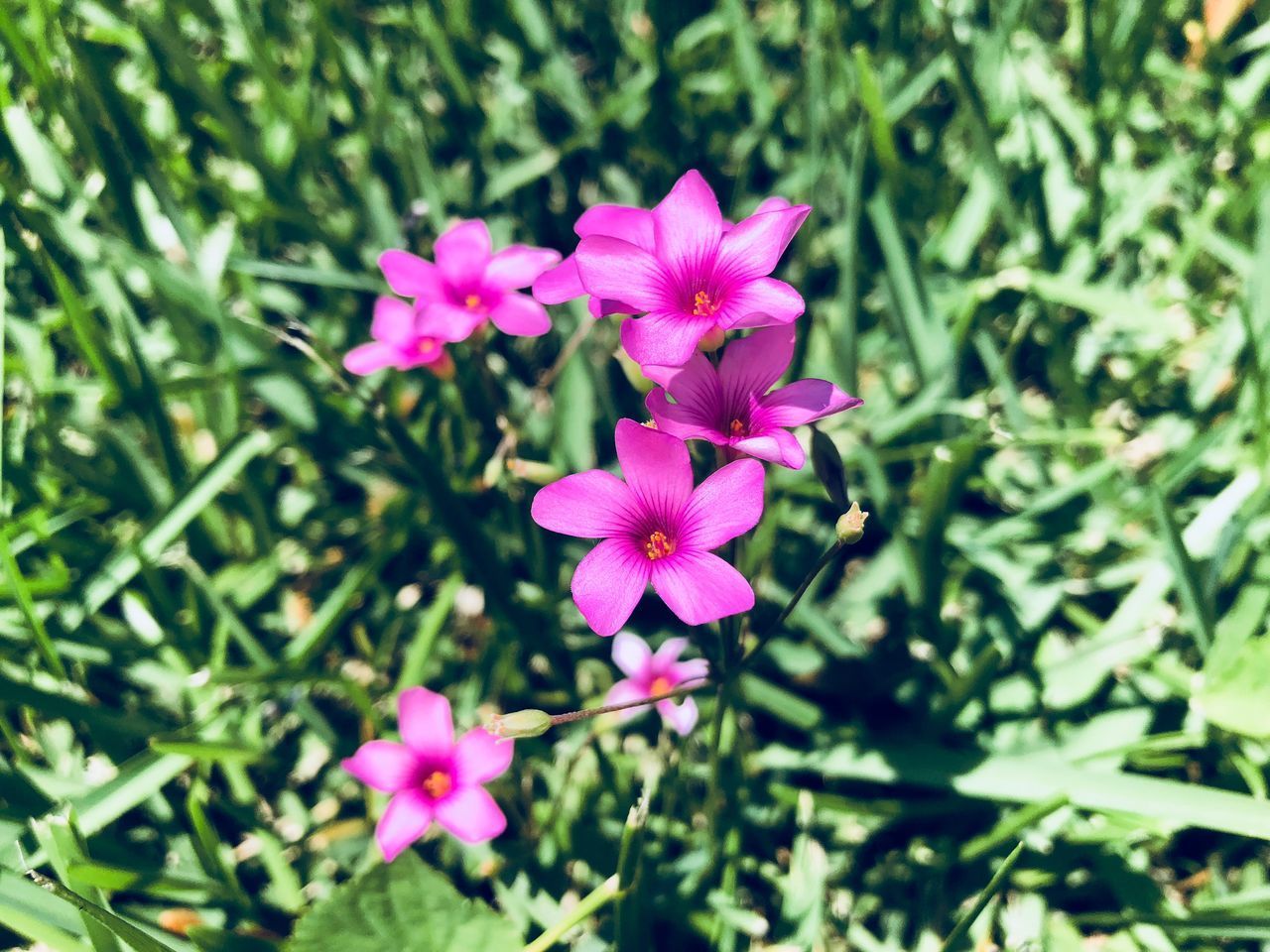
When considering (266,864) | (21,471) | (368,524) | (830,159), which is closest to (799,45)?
(830,159)

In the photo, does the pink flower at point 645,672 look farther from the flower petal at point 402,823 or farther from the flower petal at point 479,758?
the flower petal at point 402,823

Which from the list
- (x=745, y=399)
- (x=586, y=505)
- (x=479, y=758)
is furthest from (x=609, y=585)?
(x=479, y=758)

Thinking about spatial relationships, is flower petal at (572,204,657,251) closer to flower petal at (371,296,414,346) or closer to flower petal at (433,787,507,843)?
flower petal at (371,296,414,346)

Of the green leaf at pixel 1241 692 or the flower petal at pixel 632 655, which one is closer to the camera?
the green leaf at pixel 1241 692

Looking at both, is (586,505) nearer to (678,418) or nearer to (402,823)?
(678,418)

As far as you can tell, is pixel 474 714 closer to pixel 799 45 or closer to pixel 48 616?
pixel 48 616

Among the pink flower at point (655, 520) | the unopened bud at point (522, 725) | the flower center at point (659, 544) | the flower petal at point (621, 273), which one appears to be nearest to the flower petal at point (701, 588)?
the pink flower at point (655, 520)
